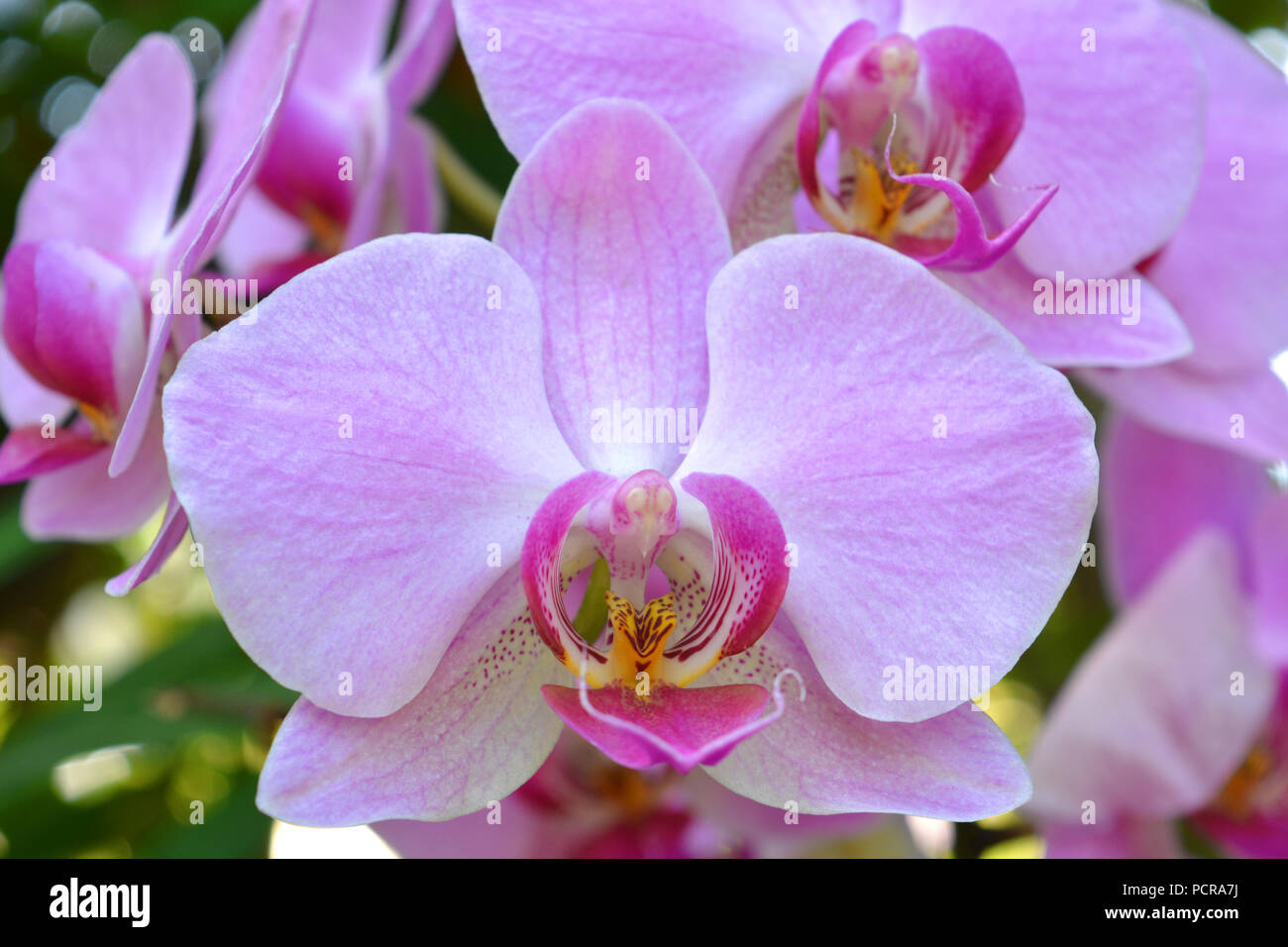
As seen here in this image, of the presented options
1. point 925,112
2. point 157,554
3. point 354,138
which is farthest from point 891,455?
point 354,138

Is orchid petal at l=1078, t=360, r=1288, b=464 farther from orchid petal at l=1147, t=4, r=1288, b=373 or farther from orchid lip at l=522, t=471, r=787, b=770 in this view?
orchid lip at l=522, t=471, r=787, b=770

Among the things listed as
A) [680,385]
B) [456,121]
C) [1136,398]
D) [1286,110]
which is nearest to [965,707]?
[680,385]

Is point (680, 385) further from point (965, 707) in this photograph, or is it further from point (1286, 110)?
point (1286, 110)

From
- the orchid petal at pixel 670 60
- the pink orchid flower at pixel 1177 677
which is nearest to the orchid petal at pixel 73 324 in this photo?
the orchid petal at pixel 670 60

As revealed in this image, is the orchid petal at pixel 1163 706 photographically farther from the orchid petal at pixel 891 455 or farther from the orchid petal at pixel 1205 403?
the orchid petal at pixel 891 455

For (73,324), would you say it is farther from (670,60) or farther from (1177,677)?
(1177,677)

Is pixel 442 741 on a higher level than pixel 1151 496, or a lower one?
higher
